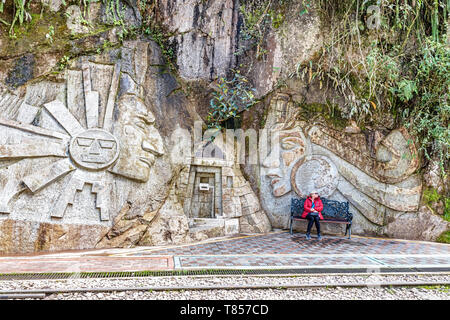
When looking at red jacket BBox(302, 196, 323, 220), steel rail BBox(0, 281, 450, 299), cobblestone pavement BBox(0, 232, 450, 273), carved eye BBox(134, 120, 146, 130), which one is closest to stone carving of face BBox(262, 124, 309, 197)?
red jacket BBox(302, 196, 323, 220)

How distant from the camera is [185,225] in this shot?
5.65 metres

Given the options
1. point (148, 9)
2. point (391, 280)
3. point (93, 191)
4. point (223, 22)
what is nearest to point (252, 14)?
point (223, 22)

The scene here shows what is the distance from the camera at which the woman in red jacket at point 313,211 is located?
19.6ft

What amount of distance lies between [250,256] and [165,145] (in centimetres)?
242

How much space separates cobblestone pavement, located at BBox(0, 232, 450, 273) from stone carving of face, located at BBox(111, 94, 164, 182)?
1257 millimetres

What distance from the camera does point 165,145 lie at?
227 inches

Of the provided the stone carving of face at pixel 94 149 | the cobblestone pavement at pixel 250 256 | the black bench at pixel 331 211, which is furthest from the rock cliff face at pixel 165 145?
the cobblestone pavement at pixel 250 256

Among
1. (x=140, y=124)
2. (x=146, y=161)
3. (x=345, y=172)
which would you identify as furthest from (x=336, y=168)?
(x=140, y=124)

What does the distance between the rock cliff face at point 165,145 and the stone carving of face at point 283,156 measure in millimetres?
21

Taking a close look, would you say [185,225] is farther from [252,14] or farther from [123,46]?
[252,14]

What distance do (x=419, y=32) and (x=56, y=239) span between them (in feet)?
24.3

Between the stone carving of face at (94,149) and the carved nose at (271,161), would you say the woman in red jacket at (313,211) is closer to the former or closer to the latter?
the carved nose at (271,161)

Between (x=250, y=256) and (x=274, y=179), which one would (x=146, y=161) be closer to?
(x=250, y=256)

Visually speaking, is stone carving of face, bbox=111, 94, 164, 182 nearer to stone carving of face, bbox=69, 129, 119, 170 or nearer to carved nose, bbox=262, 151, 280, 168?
stone carving of face, bbox=69, 129, 119, 170
